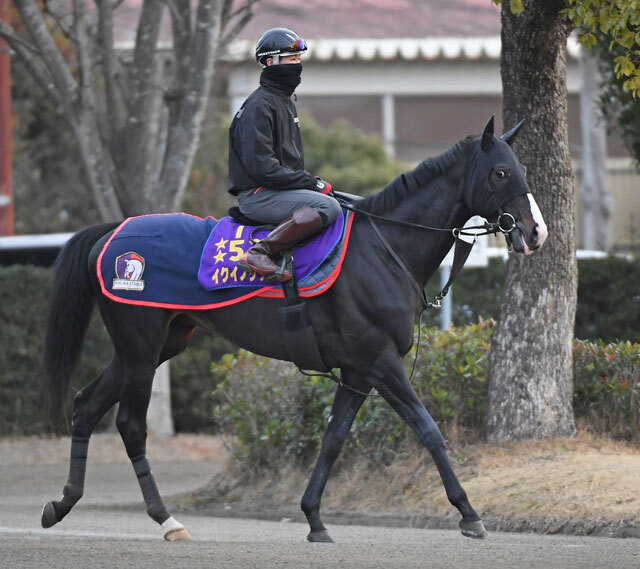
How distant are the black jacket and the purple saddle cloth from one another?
0.28 meters

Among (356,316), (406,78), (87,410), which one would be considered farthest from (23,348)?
(406,78)

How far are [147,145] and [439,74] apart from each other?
1544 centimetres

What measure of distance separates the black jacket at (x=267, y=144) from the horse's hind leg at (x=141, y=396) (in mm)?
1062

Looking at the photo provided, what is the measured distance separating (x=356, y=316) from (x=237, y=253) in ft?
2.79

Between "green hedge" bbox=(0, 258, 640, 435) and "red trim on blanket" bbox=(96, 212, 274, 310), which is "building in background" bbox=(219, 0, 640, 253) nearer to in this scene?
"green hedge" bbox=(0, 258, 640, 435)

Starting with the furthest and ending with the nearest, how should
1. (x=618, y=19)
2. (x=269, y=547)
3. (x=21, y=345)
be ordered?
(x=21, y=345), (x=618, y=19), (x=269, y=547)

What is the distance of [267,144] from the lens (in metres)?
8.05

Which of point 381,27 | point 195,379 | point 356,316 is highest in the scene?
point 381,27

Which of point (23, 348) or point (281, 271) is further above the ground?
point (281, 271)

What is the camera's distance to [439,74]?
98.0ft

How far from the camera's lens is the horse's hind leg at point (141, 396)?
27.4 ft

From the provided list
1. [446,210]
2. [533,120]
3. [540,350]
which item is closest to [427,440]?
[446,210]

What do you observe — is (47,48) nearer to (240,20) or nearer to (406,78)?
(240,20)

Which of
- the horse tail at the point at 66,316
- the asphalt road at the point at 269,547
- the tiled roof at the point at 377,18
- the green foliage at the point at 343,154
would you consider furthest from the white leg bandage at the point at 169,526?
the tiled roof at the point at 377,18
